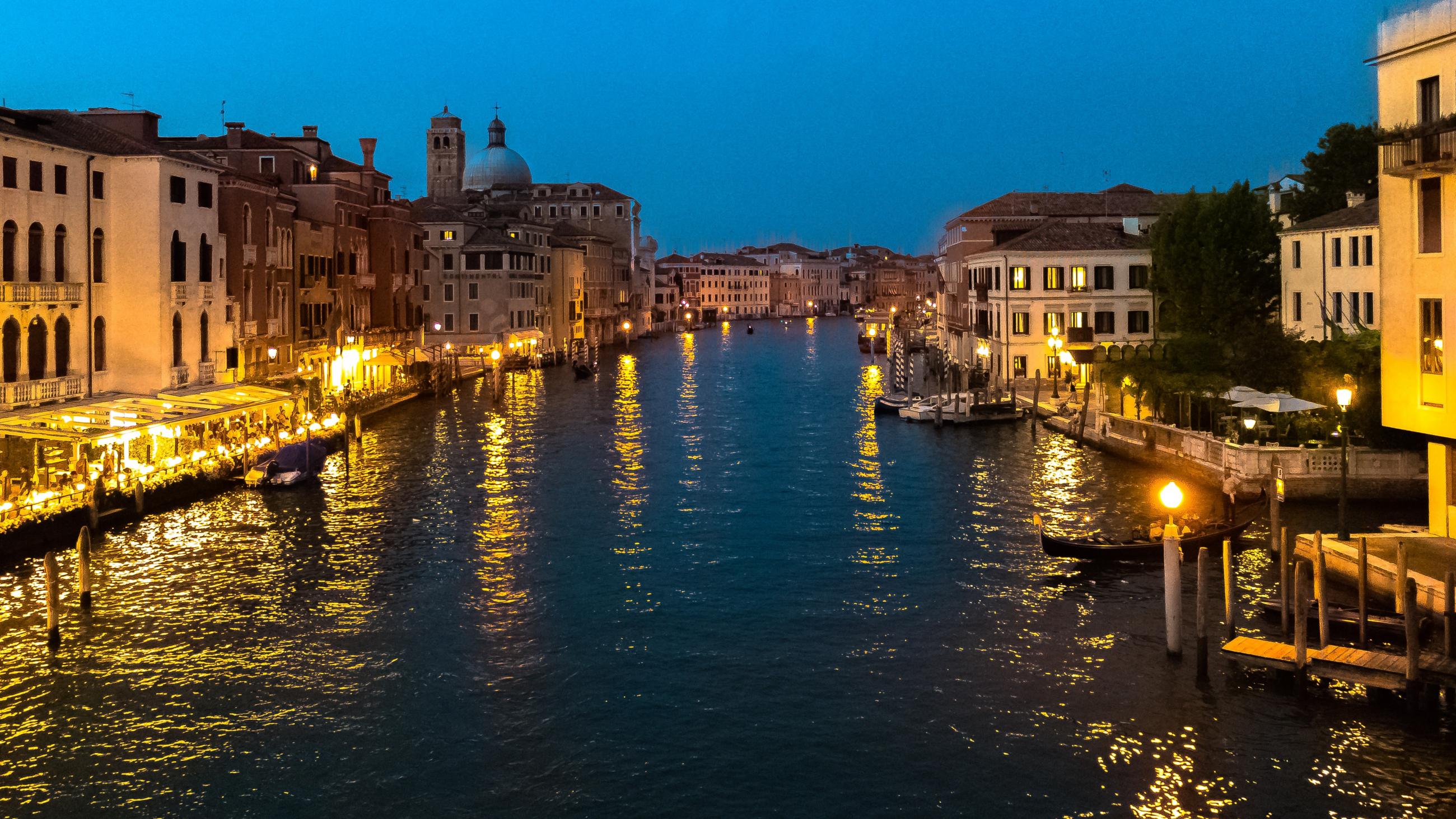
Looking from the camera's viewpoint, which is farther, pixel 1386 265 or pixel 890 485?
pixel 890 485

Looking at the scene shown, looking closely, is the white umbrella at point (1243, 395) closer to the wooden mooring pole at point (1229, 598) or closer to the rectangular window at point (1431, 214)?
the rectangular window at point (1431, 214)

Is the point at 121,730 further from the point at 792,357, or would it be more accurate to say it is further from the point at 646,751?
the point at 792,357

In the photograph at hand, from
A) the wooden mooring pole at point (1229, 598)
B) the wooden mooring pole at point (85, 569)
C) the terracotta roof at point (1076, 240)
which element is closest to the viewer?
the wooden mooring pole at point (1229, 598)

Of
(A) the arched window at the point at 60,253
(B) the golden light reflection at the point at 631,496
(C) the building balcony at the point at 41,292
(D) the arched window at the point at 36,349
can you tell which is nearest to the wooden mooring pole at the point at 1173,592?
(B) the golden light reflection at the point at 631,496

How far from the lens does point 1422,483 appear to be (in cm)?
2661

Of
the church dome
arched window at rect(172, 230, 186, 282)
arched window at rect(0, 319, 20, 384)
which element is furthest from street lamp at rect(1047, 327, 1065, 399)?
the church dome

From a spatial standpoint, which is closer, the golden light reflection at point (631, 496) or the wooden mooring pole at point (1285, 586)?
the wooden mooring pole at point (1285, 586)

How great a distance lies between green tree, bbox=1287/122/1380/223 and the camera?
5462 cm

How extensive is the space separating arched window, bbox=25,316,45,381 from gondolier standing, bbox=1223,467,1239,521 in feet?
85.4

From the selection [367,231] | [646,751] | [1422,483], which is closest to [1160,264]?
[1422,483]

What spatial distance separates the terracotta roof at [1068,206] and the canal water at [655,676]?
124 feet

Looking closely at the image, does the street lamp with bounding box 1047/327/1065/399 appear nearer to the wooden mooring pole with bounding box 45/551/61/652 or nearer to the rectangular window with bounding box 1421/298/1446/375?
A: the rectangular window with bounding box 1421/298/1446/375

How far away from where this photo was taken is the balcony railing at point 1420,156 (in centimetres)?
1809

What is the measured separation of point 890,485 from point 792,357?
62.1 meters
